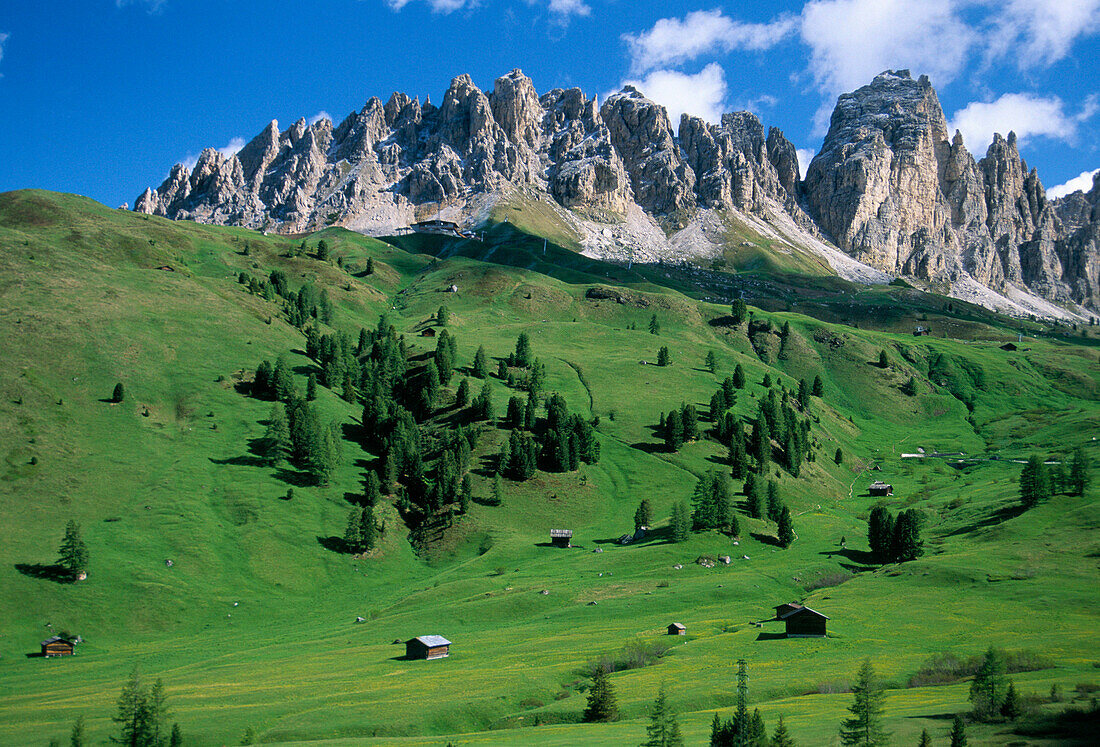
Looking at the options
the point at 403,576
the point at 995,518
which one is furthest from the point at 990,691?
the point at 403,576

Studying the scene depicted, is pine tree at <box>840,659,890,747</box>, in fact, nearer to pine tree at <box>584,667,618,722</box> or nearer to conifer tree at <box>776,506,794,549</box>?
pine tree at <box>584,667,618,722</box>

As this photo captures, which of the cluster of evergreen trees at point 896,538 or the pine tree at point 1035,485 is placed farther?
the pine tree at point 1035,485

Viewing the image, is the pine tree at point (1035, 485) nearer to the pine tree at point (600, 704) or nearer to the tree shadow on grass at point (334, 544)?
the pine tree at point (600, 704)

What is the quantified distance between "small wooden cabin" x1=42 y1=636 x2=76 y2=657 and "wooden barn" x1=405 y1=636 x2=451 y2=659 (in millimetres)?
42825

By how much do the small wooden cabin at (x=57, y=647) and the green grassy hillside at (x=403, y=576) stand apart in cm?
166

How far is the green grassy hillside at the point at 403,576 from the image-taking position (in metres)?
63.2

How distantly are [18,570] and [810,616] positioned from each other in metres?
103

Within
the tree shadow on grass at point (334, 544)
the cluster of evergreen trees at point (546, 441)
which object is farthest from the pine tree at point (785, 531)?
the tree shadow on grass at point (334, 544)

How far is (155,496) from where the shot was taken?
130 meters

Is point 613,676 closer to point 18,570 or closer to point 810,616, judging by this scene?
point 810,616

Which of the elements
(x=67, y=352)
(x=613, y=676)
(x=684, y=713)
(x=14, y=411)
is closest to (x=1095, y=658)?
(x=684, y=713)

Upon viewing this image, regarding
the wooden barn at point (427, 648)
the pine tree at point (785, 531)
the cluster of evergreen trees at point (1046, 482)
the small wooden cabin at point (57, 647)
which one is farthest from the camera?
the pine tree at point (785, 531)

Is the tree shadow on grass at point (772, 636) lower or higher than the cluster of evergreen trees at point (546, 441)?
lower

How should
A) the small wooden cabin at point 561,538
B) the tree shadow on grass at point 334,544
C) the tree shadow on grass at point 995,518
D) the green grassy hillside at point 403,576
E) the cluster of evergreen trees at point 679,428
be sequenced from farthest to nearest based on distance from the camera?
the cluster of evergreen trees at point 679,428 → the small wooden cabin at point 561,538 → the tree shadow on grass at point 334,544 → the tree shadow on grass at point 995,518 → the green grassy hillside at point 403,576
